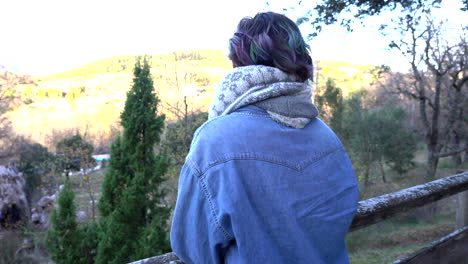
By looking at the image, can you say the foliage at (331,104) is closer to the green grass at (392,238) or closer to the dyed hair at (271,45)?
the green grass at (392,238)

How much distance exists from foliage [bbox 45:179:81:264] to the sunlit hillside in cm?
836

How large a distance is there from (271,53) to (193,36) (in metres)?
19.1

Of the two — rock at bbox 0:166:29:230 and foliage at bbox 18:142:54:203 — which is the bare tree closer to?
rock at bbox 0:166:29:230

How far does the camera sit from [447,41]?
16.0 m

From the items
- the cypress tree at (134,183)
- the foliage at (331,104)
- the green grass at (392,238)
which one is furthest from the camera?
the foliage at (331,104)

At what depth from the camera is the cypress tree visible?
807cm

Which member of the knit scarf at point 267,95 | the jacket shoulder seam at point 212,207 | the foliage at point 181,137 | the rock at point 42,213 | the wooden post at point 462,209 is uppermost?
the knit scarf at point 267,95

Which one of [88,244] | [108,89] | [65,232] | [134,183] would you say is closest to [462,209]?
[134,183]

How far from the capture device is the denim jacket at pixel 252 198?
32.6 inches

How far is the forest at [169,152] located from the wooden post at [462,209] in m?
1.23

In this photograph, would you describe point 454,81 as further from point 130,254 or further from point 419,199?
point 419,199

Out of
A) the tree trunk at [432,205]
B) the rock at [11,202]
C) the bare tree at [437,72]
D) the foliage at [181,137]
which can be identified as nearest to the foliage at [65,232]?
the foliage at [181,137]

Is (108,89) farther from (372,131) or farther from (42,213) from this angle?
(372,131)

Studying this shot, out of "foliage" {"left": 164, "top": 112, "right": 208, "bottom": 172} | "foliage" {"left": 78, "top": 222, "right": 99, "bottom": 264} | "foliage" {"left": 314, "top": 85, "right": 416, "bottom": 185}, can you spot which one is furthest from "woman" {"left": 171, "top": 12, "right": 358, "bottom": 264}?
"foliage" {"left": 314, "top": 85, "right": 416, "bottom": 185}
